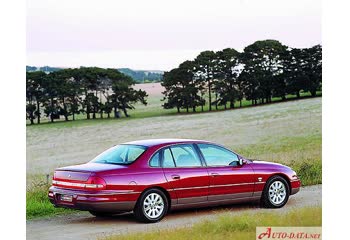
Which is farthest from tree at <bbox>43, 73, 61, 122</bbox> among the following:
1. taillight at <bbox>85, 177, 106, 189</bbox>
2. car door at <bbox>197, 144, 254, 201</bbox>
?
car door at <bbox>197, 144, 254, 201</bbox>

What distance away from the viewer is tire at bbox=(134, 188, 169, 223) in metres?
11.6

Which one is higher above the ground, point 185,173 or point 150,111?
point 150,111

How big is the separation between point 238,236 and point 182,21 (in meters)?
2.71

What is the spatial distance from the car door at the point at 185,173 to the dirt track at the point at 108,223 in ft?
0.81

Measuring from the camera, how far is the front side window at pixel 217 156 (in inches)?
486

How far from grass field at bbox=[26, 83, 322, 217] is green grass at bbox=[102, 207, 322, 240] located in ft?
4.94

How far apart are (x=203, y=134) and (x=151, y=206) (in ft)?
5.39

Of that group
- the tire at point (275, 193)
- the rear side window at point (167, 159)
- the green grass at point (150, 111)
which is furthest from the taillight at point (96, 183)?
the tire at point (275, 193)

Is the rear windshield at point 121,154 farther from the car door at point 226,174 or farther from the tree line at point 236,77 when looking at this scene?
the tree line at point 236,77

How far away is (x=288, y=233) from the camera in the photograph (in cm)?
1083

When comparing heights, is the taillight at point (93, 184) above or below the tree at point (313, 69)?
below

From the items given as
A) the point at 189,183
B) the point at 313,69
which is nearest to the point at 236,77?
the point at 313,69

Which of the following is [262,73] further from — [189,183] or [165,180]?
[165,180]

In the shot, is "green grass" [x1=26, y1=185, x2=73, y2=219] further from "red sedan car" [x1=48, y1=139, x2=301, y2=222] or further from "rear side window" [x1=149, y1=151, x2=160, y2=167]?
"rear side window" [x1=149, y1=151, x2=160, y2=167]
